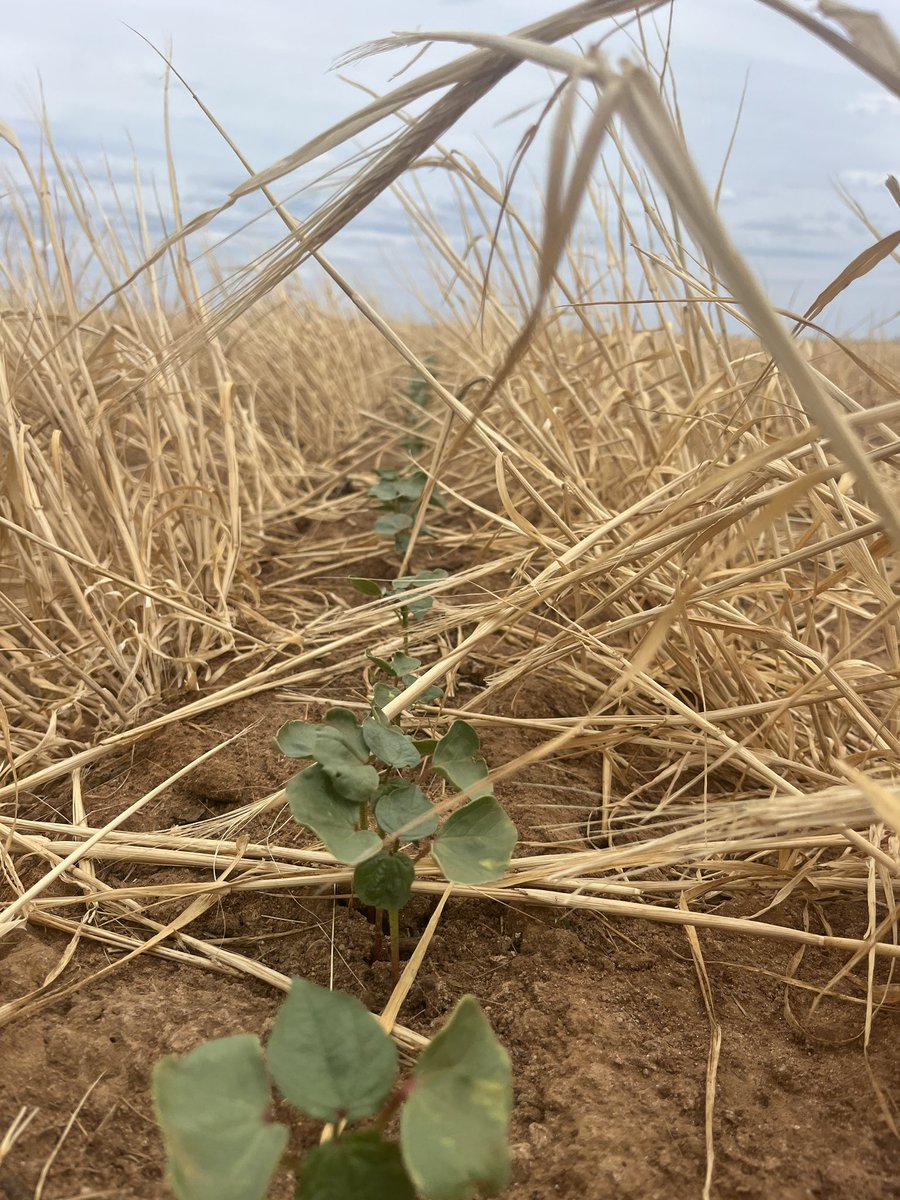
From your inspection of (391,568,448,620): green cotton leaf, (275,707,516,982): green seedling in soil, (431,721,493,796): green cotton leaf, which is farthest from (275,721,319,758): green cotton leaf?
(391,568,448,620): green cotton leaf

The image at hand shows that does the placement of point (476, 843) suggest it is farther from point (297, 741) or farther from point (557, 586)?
point (557, 586)

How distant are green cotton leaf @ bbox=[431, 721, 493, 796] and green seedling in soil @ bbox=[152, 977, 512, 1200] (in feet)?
0.75

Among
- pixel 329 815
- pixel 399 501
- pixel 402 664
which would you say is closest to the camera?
→ pixel 329 815

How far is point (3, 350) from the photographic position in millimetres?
1176

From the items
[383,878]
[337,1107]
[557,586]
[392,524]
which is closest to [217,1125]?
[337,1107]

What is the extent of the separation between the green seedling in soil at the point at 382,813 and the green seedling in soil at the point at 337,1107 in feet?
0.45

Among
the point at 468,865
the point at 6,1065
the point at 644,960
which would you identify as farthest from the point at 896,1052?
the point at 6,1065

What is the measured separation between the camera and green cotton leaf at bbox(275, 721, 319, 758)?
2.06ft

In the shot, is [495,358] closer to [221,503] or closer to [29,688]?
[221,503]

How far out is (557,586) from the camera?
84cm

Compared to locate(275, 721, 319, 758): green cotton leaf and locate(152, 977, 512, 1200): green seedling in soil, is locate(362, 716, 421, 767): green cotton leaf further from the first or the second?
locate(152, 977, 512, 1200): green seedling in soil

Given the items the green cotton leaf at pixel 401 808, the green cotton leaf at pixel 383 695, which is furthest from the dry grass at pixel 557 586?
the green cotton leaf at pixel 401 808

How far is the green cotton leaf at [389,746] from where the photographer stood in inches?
25.7

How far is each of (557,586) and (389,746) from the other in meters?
Answer: 0.28
